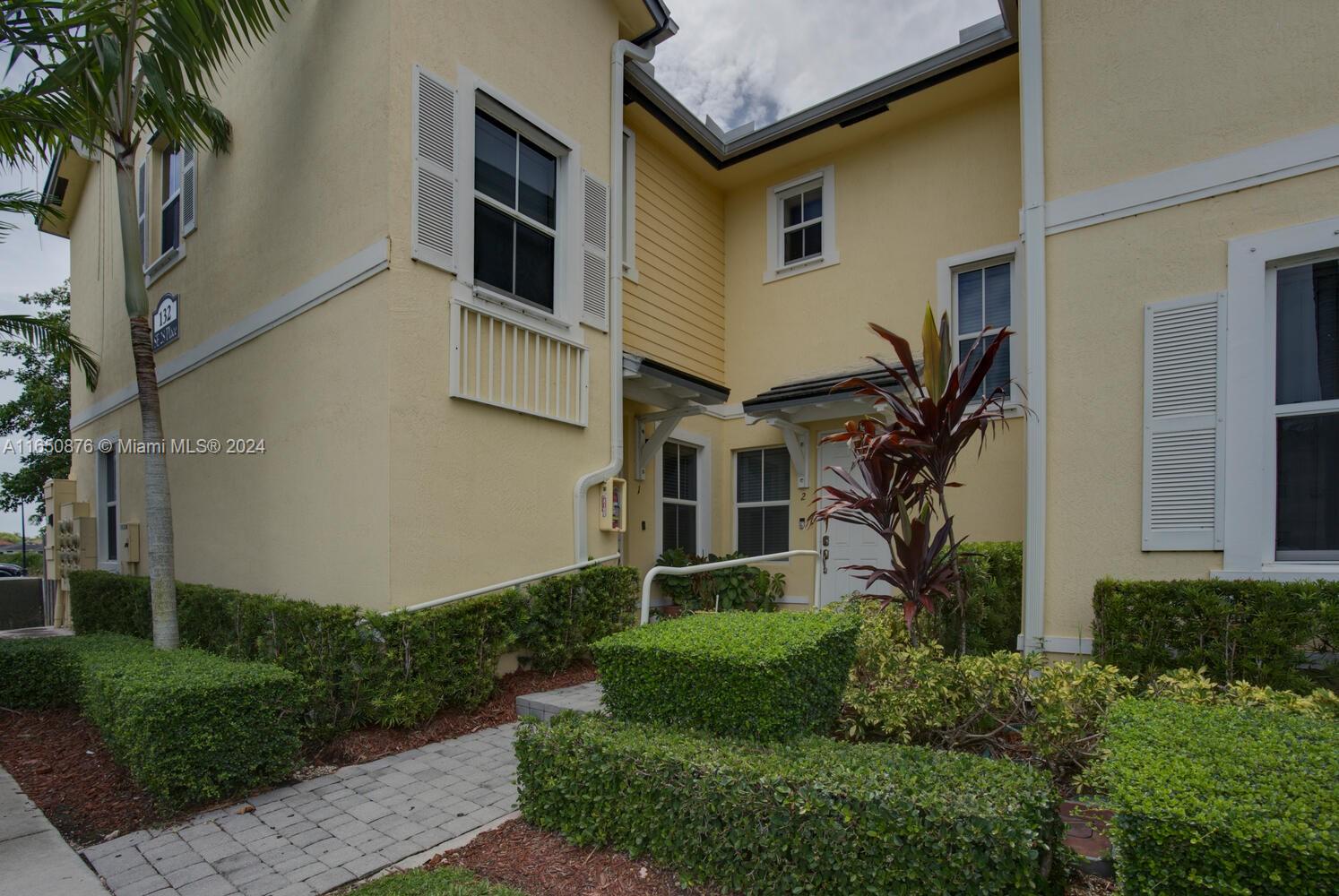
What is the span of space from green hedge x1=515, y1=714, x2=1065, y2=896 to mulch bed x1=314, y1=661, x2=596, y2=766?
6.14ft

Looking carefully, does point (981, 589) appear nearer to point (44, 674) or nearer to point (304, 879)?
point (304, 879)

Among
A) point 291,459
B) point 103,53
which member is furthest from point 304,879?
point 103,53

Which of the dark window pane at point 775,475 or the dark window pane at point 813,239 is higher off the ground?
→ the dark window pane at point 813,239

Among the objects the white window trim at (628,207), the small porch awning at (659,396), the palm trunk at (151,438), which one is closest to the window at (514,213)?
the small porch awning at (659,396)

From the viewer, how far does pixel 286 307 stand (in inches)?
245

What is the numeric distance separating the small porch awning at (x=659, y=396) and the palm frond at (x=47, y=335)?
6770 millimetres

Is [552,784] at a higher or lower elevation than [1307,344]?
lower

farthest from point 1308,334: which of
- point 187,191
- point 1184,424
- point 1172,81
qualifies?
point 187,191

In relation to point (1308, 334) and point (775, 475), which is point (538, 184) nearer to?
point (775, 475)

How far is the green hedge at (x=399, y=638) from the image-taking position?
Answer: 472 centimetres

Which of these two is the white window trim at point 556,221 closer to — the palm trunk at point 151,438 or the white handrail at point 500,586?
the white handrail at point 500,586

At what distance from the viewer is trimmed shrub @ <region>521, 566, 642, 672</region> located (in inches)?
229

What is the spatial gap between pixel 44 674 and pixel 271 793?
3413 millimetres

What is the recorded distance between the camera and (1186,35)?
4359 mm
